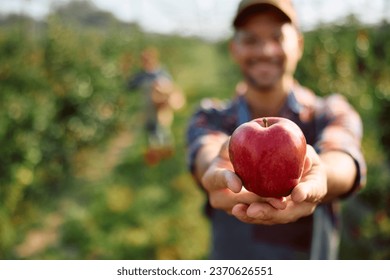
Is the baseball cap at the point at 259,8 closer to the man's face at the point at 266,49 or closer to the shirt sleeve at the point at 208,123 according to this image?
the man's face at the point at 266,49

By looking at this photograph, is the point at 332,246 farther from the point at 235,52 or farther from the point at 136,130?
the point at 136,130

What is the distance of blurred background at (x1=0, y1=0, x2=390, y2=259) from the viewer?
345 cm

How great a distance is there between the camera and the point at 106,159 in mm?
6000

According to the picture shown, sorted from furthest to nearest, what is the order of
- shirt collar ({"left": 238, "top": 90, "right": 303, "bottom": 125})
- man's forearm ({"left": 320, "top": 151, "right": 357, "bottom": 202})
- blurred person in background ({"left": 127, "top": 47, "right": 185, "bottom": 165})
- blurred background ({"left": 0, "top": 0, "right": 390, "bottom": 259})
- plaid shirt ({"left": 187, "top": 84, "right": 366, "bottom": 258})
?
blurred person in background ({"left": 127, "top": 47, "right": 185, "bottom": 165}), blurred background ({"left": 0, "top": 0, "right": 390, "bottom": 259}), shirt collar ({"left": 238, "top": 90, "right": 303, "bottom": 125}), plaid shirt ({"left": 187, "top": 84, "right": 366, "bottom": 258}), man's forearm ({"left": 320, "top": 151, "right": 357, "bottom": 202})

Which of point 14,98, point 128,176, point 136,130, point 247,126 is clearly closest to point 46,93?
point 14,98

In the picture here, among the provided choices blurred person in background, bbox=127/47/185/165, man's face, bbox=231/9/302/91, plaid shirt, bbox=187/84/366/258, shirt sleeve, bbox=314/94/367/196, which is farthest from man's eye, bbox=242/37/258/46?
blurred person in background, bbox=127/47/185/165

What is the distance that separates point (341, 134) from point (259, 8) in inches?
16.7

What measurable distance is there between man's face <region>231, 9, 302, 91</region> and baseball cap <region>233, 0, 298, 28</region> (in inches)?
0.6

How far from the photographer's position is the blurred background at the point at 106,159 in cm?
345

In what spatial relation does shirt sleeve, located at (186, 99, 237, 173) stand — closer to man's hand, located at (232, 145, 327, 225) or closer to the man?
the man

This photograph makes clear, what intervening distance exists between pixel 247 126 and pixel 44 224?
3457 mm

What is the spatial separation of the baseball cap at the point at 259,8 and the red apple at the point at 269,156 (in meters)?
0.43

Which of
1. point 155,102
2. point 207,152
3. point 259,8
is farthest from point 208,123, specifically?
point 155,102

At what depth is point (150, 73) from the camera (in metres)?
5.06
